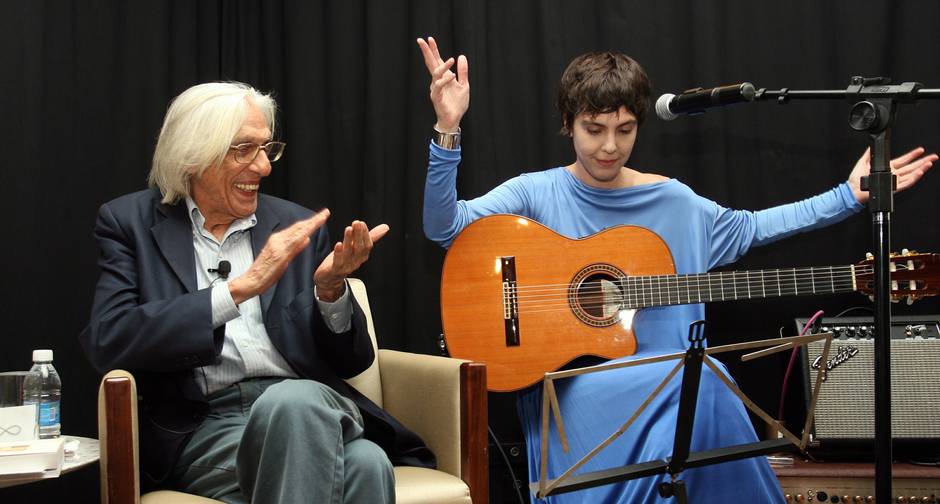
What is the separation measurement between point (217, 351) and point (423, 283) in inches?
52.2

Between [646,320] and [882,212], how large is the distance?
938mm

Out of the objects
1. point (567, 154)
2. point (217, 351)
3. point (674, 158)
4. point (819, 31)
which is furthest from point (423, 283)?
point (819, 31)

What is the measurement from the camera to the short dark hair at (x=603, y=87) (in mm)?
2896

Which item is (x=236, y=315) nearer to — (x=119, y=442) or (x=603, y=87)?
(x=119, y=442)

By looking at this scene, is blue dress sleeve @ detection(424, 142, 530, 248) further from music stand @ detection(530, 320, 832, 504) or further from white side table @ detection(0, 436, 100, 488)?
white side table @ detection(0, 436, 100, 488)

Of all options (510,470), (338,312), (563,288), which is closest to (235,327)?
(338,312)

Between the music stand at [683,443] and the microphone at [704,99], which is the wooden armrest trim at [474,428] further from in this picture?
the microphone at [704,99]

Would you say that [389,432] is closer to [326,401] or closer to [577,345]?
[326,401]

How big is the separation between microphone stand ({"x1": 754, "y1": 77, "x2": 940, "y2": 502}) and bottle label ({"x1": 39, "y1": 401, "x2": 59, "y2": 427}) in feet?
6.81

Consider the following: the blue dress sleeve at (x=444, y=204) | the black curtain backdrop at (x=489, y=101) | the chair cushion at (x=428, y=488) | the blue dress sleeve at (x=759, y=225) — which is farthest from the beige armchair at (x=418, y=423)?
the blue dress sleeve at (x=759, y=225)

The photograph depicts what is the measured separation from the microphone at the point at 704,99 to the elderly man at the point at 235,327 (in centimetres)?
90

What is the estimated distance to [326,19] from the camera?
11.8ft

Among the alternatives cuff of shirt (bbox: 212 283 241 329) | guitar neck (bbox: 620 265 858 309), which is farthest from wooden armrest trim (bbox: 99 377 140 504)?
guitar neck (bbox: 620 265 858 309)

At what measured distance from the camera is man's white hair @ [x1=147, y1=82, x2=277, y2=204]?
8.14ft
